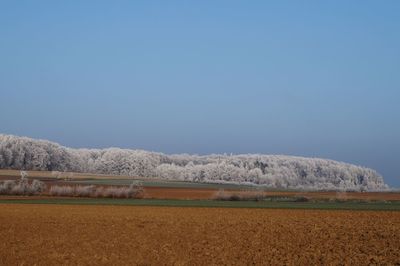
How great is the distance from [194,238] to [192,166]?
415ft

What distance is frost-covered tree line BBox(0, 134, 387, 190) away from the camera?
154 m

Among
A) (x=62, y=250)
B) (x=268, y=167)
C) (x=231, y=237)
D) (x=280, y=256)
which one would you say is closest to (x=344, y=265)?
(x=280, y=256)

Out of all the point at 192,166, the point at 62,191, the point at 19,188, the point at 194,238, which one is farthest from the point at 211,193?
the point at 192,166

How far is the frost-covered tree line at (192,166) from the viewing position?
6053 inches

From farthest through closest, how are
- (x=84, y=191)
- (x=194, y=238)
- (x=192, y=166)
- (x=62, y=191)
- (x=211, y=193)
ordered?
(x=192, y=166)
(x=211, y=193)
(x=84, y=191)
(x=62, y=191)
(x=194, y=238)

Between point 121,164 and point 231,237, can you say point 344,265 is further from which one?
point 121,164

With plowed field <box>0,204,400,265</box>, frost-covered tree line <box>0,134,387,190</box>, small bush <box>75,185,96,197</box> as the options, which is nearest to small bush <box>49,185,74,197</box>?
small bush <box>75,185,96,197</box>

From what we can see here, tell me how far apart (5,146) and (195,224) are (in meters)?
126

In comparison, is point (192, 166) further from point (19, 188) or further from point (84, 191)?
point (19, 188)

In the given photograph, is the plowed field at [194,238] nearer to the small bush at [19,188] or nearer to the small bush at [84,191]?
the small bush at [84,191]

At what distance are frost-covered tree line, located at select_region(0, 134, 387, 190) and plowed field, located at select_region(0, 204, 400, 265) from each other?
9591cm

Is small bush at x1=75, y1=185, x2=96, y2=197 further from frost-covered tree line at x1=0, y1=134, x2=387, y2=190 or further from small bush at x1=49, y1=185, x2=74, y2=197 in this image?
frost-covered tree line at x1=0, y1=134, x2=387, y2=190

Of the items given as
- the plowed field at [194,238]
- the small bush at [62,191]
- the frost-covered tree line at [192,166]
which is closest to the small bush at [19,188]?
the small bush at [62,191]

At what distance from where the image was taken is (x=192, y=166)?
6309 inches
